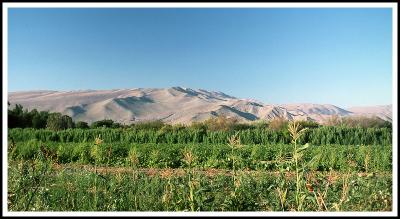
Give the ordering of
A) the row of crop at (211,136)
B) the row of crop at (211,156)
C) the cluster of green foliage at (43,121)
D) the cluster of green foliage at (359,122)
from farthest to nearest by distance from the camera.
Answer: the cluster of green foliage at (43,121), the cluster of green foliage at (359,122), the row of crop at (211,136), the row of crop at (211,156)

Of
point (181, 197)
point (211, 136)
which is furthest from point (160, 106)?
point (181, 197)

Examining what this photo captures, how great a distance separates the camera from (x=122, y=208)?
478cm

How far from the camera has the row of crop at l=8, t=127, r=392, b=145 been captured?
18.0 meters

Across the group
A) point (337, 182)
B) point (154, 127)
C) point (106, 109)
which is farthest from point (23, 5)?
point (154, 127)

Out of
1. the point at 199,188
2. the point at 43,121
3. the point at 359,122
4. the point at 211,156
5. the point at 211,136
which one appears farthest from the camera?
the point at 43,121

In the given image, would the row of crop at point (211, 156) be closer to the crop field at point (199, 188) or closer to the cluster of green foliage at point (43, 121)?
the crop field at point (199, 188)

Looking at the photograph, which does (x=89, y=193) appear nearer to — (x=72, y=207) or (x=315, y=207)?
(x=72, y=207)

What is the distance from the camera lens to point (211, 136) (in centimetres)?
1817

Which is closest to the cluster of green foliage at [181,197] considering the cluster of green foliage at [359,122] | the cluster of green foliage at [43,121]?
the cluster of green foliage at [359,122]

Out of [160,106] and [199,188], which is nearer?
[199,188]

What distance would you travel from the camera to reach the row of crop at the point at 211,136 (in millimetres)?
17969

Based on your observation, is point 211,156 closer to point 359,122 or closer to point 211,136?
point 211,136

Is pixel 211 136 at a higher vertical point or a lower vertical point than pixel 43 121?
lower

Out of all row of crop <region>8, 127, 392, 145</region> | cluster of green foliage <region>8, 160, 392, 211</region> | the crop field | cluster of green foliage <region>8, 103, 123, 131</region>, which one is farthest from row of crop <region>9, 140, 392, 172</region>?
cluster of green foliage <region>8, 160, 392, 211</region>
